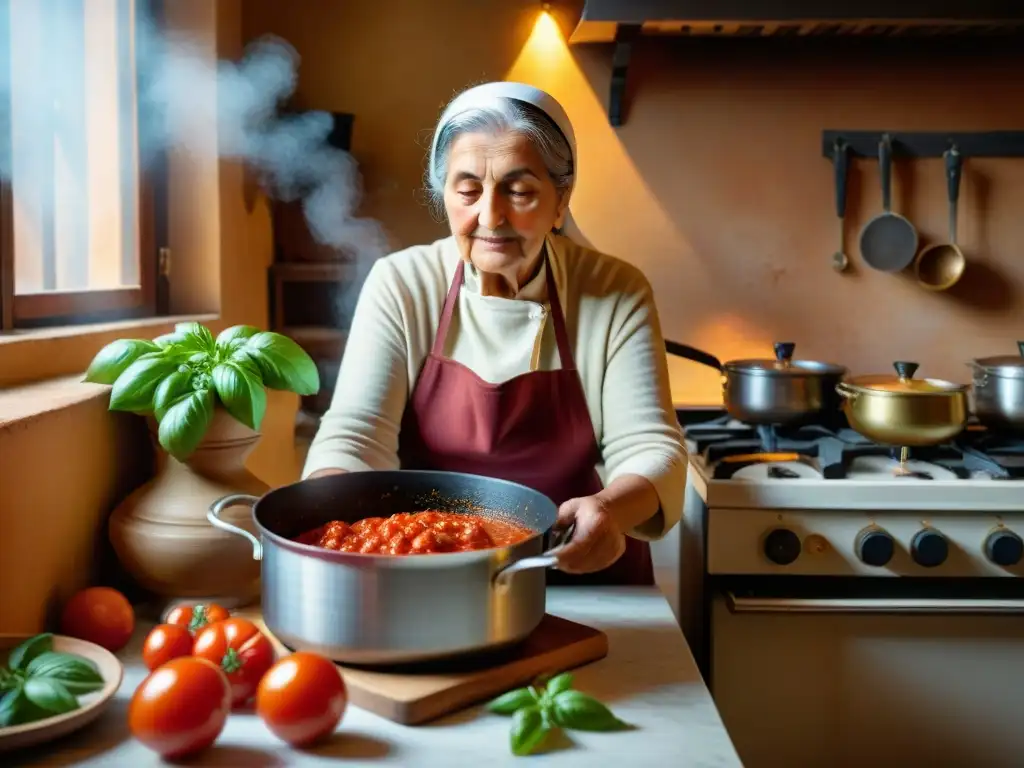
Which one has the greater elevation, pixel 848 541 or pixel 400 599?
pixel 400 599

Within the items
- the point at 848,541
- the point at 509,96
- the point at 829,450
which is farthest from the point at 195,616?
the point at 829,450

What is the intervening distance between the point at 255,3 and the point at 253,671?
6.04 ft

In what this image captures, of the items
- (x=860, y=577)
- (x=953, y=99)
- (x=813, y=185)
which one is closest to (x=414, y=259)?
(x=860, y=577)

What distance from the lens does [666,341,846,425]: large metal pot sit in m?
1.87

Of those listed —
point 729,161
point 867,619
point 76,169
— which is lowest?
point 867,619

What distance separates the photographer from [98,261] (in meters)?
1.83

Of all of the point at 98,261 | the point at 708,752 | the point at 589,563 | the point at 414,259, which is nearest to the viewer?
the point at 708,752

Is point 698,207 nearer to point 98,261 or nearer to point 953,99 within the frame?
point 953,99

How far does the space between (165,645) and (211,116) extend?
1.37 metres

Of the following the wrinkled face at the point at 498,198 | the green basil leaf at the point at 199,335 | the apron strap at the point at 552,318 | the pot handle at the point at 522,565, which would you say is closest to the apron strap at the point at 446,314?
the apron strap at the point at 552,318

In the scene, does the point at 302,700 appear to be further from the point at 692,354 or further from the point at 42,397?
the point at 692,354

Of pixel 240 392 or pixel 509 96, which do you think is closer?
pixel 240 392

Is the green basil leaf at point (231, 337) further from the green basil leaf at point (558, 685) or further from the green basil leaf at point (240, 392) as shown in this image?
the green basil leaf at point (558, 685)

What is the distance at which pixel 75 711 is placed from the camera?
2.69ft
